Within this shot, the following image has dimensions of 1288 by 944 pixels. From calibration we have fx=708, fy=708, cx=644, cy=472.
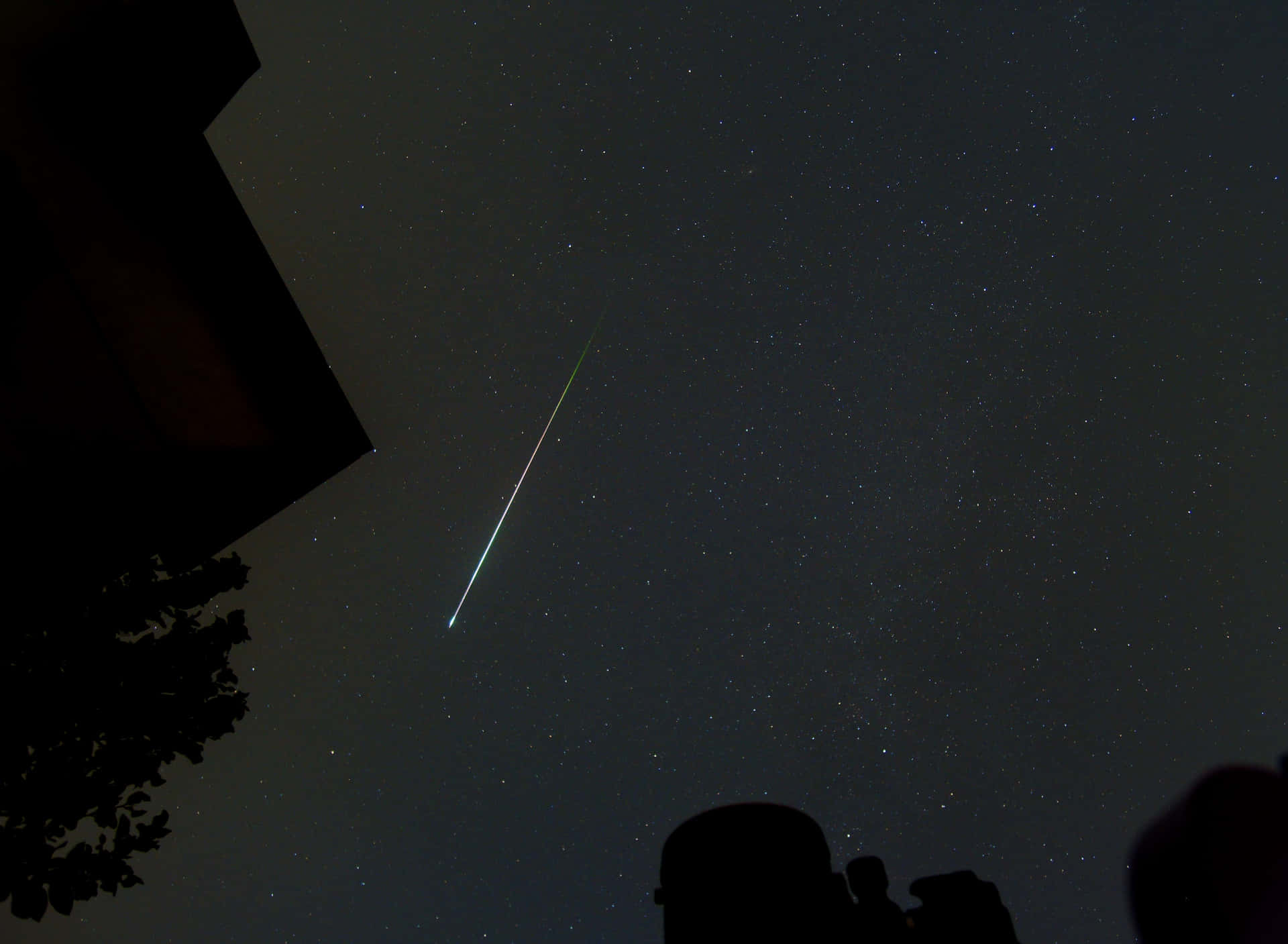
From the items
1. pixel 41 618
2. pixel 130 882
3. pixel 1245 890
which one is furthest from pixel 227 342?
pixel 1245 890

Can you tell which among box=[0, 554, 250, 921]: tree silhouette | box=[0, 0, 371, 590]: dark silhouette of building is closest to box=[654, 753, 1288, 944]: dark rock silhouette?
box=[0, 554, 250, 921]: tree silhouette

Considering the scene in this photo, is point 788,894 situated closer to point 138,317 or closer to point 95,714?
point 95,714

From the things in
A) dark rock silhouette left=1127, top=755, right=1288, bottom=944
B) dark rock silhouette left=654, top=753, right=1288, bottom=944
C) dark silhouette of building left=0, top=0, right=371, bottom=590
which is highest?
dark silhouette of building left=0, top=0, right=371, bottom=590

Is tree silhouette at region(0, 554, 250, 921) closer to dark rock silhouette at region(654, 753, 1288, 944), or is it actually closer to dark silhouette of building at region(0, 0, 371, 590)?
dark silhouette of building at region(0, 0, 371, 590)

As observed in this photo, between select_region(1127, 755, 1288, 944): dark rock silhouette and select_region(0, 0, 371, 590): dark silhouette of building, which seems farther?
select_region(0, 0, 371, 590): dark silhouette of building

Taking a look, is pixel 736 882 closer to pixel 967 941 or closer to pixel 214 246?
pixel 967 941

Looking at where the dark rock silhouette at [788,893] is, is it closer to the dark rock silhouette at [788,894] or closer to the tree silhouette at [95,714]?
the dark rock silhouette at [788,894]

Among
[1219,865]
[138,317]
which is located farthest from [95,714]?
[1219,865]
